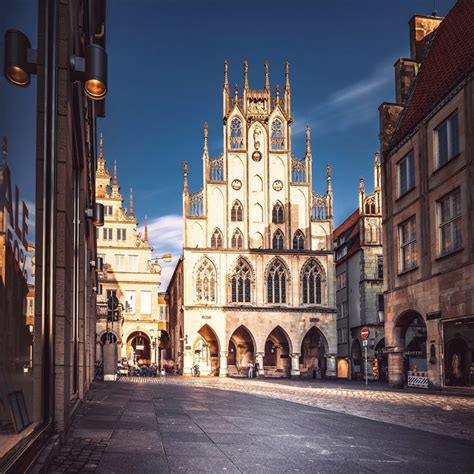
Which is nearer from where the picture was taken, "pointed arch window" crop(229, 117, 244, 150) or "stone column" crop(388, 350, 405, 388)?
"stone column" crop(388, 350, 405, 388)

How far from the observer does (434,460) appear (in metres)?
7.90

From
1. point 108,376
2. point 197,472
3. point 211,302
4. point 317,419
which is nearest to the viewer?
point 197,472

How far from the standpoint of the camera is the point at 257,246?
61.3 m

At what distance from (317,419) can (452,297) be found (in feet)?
42.9

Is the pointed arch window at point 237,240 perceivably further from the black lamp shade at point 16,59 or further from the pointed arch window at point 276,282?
the black lamp shade at point 16,59

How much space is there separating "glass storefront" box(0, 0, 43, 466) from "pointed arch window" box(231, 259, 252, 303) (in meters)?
55.0

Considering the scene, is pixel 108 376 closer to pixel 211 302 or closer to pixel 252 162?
pixel 211 302

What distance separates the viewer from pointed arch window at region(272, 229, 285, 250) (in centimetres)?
6162

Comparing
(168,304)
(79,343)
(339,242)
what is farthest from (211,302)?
(79,343)

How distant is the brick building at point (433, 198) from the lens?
78.8ft

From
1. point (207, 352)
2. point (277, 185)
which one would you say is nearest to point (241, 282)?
point (277, 185)

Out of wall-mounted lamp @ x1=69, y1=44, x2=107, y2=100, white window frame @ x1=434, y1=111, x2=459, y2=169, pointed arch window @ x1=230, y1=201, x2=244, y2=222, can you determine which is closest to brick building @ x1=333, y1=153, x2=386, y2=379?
pointed arch window @ x1=230, y1=201, x2=244, y2=222

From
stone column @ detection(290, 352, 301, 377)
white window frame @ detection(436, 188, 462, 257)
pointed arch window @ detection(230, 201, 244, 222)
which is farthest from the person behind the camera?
stone column @ detection(290, 352, 301, 377)

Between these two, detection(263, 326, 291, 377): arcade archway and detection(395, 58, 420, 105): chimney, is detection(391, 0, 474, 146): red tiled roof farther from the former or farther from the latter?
detection(263, 326, 291, 377): arcade archway
